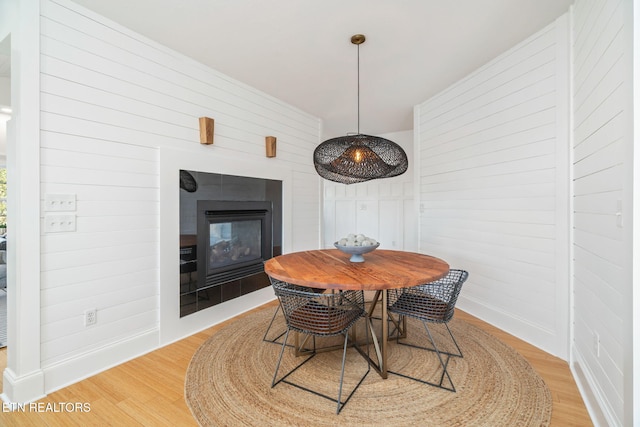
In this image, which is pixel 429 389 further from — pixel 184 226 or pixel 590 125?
pixel 184 226

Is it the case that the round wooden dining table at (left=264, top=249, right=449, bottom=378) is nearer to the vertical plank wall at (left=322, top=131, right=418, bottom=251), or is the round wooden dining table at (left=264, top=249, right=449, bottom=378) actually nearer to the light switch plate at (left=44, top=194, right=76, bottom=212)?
the light switch plate at (left=44, top=194, right=76, bottom=212)

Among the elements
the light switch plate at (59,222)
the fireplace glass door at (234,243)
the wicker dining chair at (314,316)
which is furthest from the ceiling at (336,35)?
the wicker dining chair at (314,316)

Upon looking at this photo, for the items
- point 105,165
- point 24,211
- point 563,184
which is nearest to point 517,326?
point 563,184

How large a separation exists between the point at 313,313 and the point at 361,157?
4.47ft

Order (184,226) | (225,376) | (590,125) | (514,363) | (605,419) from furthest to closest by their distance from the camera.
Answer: (184,226) < (514,363) < (225,376) < (590,125) < (605,419)

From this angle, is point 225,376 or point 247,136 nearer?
point 225,376

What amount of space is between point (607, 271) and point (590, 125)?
89cm

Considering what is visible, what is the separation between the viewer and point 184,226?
2.63 m

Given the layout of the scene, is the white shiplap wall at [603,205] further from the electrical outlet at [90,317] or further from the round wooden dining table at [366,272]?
the electrical outlet at [90,317]

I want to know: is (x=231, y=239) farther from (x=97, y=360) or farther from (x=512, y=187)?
(x=512, y=187)

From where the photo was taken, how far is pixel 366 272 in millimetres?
1951

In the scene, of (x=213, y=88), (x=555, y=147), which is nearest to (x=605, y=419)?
(x=555, y=147)

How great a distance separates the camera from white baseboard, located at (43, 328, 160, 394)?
1.88m

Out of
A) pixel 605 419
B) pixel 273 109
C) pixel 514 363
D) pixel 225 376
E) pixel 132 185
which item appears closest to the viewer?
pixel 605 419
